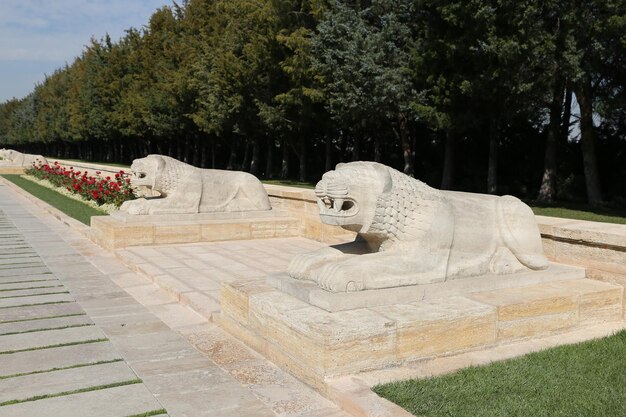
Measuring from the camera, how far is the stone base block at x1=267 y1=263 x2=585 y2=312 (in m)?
4.34

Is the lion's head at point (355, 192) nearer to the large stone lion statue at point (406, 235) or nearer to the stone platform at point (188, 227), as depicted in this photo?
the large stone lion statue at point (406, 235)

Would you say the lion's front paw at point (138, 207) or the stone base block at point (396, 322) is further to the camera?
the lion's front paw at point (138, 207)

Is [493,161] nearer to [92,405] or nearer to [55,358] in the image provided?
[55,358]

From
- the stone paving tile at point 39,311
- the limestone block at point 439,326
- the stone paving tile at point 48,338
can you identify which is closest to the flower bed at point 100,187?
the stone paving tile at point 39,311

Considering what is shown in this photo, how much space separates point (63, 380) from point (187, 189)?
626 centimetres

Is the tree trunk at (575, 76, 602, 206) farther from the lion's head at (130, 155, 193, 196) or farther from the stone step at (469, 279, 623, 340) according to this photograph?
the stone step at (469, 279, 623, 340)

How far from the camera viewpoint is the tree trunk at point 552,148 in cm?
1666

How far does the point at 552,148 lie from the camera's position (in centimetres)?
1666

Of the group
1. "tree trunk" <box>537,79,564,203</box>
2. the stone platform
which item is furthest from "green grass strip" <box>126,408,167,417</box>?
"tree trunk" <box>537,79,564,203</box>

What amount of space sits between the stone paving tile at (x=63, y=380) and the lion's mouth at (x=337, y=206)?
1963mm

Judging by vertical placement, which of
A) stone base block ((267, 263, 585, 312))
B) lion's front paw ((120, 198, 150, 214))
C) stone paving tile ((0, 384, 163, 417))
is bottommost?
stone paving tile ((0, 384, 163, 417))

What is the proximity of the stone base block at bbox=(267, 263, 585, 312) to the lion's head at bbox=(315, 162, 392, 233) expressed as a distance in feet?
1.90

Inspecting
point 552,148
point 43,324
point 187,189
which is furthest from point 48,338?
point 552,148

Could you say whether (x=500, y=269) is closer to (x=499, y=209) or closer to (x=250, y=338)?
(x=499, y=209)
